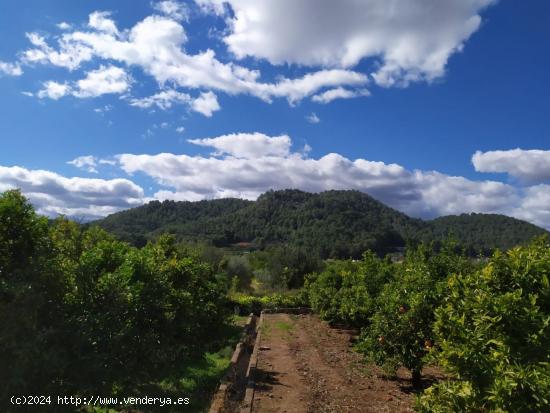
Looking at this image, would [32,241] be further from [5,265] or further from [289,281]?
[289,281]

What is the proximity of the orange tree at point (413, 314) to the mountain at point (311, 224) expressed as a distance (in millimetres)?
76942

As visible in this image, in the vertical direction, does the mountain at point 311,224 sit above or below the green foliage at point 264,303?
above

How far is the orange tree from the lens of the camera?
10000 millimetres

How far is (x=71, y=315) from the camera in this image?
6.12 metres

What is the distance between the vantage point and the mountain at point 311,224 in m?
106

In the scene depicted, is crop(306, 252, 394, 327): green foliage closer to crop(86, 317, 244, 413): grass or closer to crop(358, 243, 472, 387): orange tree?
crop(358, 243, 472, 387): orange tree

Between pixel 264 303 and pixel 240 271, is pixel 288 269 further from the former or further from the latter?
pixel 264 303

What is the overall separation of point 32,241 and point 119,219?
135 meters

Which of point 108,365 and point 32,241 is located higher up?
point 32,241

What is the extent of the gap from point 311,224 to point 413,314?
390 feet

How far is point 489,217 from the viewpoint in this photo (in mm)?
148250

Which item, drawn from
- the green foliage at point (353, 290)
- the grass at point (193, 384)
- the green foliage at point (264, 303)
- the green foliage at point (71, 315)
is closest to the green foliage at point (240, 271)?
the green foliage at point (264, 303)

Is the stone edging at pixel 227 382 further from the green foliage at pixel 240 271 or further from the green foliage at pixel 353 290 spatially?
the green foliage at pixel 240 271

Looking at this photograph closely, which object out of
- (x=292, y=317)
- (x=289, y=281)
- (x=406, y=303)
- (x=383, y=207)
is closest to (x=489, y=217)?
(x=383, y=207)
